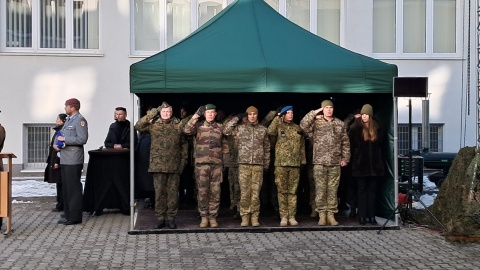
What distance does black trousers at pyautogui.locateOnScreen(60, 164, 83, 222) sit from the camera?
11914 millimetres

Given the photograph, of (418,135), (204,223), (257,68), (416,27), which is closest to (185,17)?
(416,27)

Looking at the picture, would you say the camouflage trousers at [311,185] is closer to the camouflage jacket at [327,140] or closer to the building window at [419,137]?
the camouflage jacket at [327,140]

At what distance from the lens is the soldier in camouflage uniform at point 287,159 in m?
11.5

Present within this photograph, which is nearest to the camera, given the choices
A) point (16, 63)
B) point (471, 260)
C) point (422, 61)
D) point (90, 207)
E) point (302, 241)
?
point (471, 260)

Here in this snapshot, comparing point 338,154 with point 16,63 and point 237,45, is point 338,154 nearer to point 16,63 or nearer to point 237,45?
point 237,45

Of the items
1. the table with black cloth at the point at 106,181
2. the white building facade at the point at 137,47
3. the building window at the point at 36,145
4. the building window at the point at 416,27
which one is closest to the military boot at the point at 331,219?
the table with black cloth at the point at 106,181

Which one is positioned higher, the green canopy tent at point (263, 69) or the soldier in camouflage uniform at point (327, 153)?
the green canopy tent at point (263, 69)

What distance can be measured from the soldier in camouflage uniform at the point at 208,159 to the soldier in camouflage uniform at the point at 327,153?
138 cm

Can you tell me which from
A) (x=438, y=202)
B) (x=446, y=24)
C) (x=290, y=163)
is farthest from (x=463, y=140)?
(x=290, y=163)

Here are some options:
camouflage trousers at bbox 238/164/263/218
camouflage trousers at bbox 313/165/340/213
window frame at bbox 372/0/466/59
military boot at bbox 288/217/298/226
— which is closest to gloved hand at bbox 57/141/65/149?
camouflage trousers at bbox 238/164/263/218

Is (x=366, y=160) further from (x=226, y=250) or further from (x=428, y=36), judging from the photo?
(x=428, y=36)

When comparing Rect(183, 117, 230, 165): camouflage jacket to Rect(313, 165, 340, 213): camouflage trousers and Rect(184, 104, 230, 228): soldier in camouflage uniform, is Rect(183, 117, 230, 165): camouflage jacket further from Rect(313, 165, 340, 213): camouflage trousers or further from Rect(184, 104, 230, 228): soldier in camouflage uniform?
Rect(313, 165, 340, 213): camouflage trousers

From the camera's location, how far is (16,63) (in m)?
19.2

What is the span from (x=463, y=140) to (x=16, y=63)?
11.8 meters
